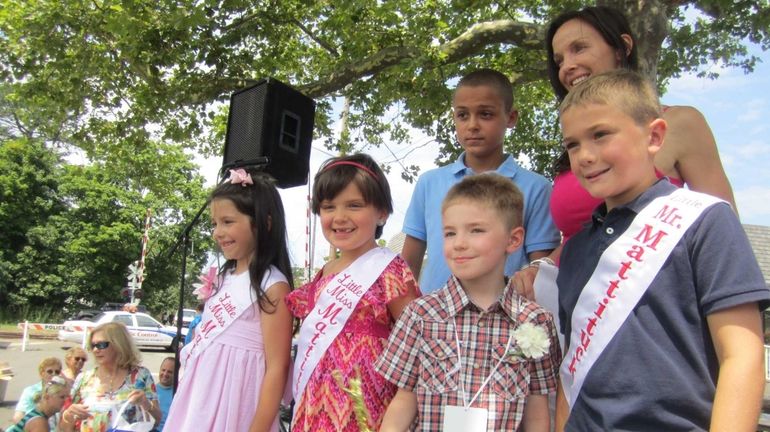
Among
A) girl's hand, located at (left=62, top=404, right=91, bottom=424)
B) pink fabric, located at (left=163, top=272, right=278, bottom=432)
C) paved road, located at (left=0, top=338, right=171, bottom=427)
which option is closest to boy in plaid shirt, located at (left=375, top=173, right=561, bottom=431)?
pink fabric, located at (left=163, top=272, right=278, bottom=432)

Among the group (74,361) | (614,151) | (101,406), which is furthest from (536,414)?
(74,361)

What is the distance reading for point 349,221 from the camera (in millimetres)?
2229

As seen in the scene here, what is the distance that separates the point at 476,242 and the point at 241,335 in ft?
3.65

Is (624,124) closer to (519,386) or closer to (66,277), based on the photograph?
(519,386)

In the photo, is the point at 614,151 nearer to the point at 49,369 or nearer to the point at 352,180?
the point at 352,180

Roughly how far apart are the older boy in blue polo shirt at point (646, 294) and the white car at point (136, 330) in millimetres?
18700

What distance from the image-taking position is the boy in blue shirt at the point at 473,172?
7.38 feet

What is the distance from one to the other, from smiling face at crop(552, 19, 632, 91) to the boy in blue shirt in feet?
1.36

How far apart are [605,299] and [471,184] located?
0.57 m

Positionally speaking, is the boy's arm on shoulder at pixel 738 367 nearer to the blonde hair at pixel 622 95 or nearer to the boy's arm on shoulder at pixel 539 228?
the blonde hair at pixel 622 95

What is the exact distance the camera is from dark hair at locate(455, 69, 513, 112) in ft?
7.87

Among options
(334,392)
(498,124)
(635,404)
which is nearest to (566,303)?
(635,404)

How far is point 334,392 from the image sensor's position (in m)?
2.06

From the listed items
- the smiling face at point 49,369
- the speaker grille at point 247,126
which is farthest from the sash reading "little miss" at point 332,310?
the smiling face at point 49,369
